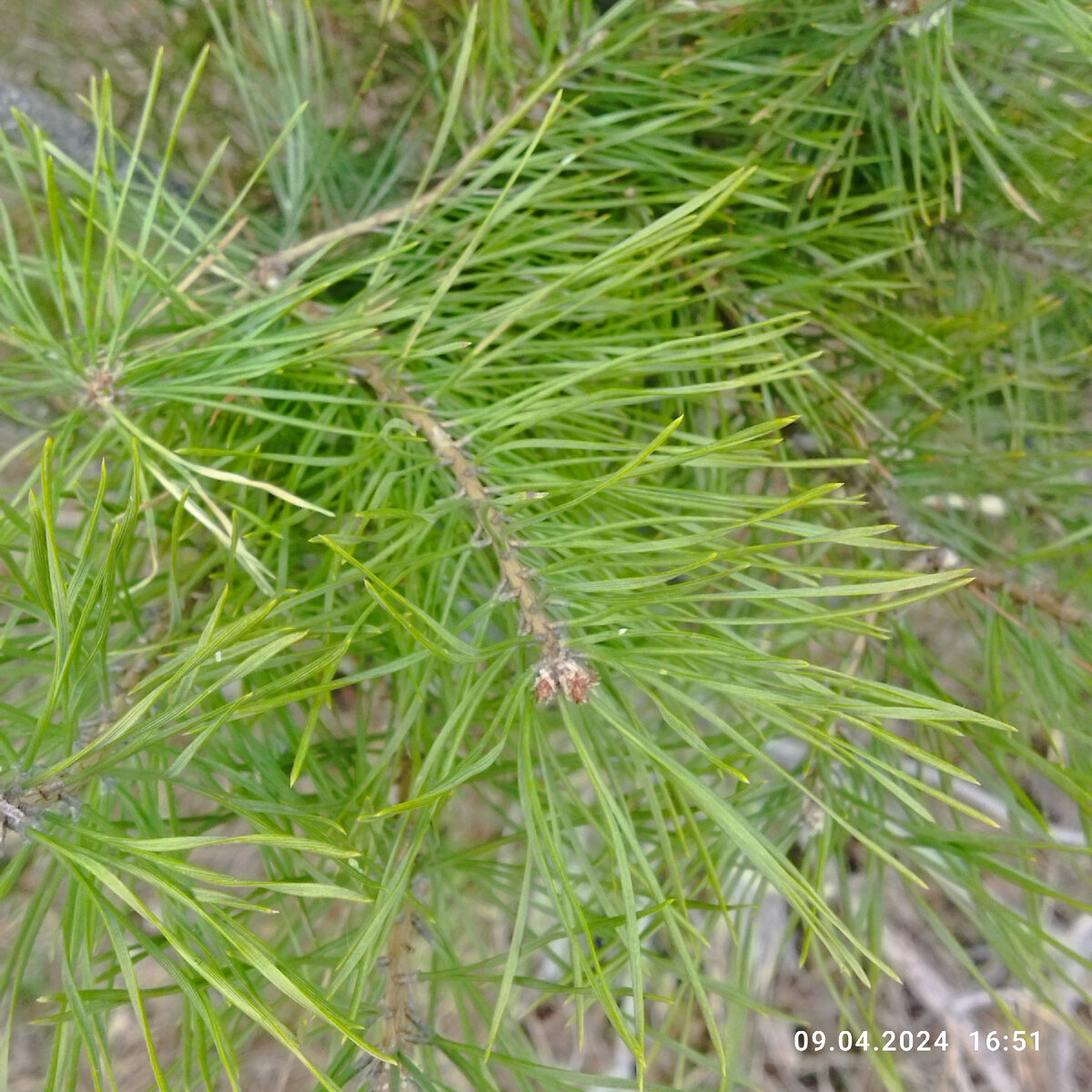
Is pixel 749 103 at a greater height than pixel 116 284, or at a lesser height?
greater

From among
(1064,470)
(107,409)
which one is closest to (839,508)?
(1064,470)

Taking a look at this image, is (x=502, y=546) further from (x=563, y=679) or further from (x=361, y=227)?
(x=361, y=227)

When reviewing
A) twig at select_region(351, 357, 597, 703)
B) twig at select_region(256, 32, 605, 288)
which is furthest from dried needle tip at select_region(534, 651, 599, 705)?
twig at select_region(256, 32, 605, 288)

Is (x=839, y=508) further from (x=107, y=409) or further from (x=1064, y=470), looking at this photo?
(x=107, y=409)

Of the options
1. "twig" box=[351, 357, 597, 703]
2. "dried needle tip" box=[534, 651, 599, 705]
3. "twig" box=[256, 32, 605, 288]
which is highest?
"twig" box=[256, 32, 605, 288]

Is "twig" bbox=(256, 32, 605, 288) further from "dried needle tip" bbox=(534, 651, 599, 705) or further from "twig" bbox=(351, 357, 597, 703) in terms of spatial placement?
"dried needle tip" bbox=(534, 651, 599, 705)

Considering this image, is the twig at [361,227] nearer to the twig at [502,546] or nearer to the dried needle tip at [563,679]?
the twig at [502,546]

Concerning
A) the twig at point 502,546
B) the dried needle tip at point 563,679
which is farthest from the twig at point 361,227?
the dried needle tip at point 563,679

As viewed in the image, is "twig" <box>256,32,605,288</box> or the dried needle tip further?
"twig" <box>256,32,605,288</box>
